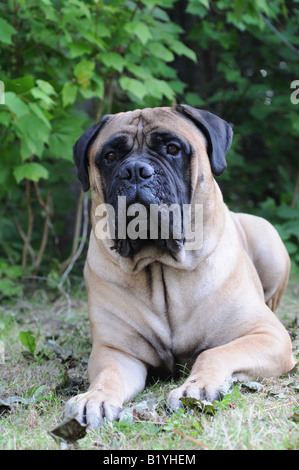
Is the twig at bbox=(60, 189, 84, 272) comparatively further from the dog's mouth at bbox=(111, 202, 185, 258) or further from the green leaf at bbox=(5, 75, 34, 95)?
the dog's mouth at bbox=(111, 202, 185, 258)

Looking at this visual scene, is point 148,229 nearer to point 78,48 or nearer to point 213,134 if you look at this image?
point 213,134

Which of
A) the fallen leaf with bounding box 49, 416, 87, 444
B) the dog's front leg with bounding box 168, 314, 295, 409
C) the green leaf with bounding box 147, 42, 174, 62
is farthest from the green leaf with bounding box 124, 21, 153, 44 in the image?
the fallen leaf with bounding box 49, 416, 87, 444

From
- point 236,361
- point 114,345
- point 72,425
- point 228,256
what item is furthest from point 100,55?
point 72,425

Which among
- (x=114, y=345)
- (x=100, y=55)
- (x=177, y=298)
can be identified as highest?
(x=100, y=55)

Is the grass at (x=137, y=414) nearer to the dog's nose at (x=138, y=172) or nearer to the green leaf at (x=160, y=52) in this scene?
the dog's nose at (x=138, y=172)

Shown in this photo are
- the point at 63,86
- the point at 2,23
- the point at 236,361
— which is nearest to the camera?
the point at 236,361

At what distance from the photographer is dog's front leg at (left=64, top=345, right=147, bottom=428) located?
79.5 inches

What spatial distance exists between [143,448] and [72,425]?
25cm

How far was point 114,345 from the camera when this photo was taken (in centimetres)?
262

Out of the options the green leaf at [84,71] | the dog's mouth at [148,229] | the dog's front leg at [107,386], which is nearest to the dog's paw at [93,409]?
the dog's front leg at [107,386]

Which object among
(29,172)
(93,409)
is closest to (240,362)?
(93,409)

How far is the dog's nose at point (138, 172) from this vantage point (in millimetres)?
2354

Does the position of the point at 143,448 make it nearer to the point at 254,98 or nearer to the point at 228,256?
the point at 228,256
